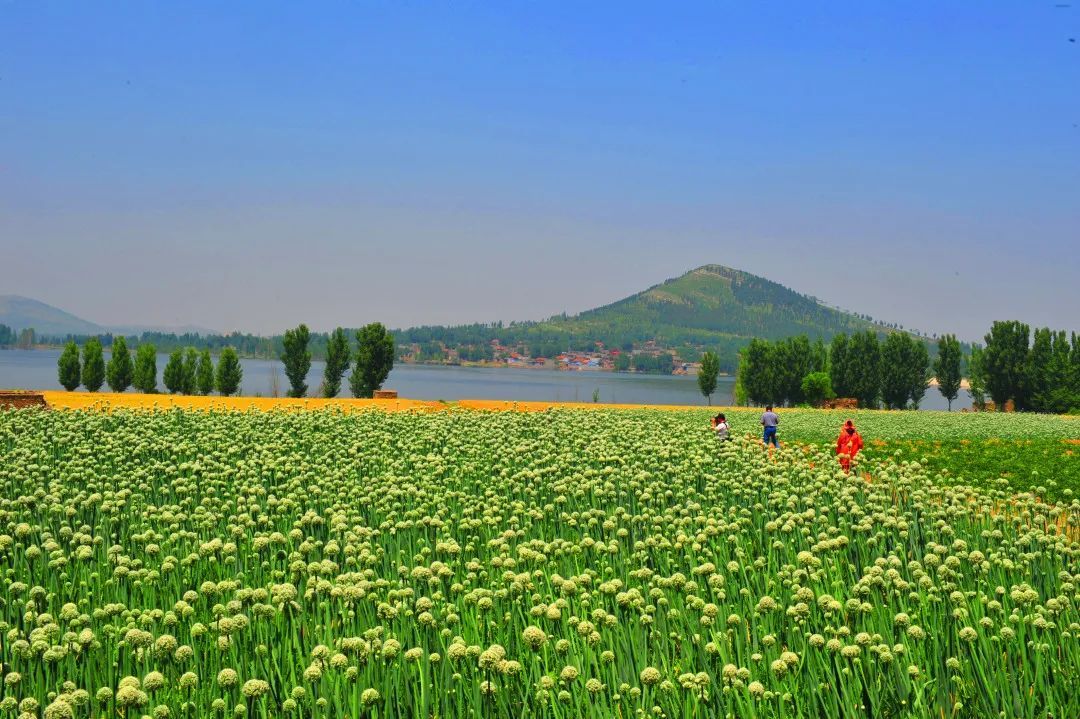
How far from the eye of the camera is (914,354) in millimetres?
99250

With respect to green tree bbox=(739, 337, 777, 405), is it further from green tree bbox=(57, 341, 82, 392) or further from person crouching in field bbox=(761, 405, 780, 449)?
person crouching in field bbox=(761, 405, 780, 449)

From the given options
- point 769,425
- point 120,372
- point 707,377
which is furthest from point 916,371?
point 120,372

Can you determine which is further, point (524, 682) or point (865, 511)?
point (865, 511)

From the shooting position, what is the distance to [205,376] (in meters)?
78.2

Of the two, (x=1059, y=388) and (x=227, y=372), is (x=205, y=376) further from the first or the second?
(x=1059, y=388)

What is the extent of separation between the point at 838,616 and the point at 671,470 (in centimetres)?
844

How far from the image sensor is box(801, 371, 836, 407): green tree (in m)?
88.3

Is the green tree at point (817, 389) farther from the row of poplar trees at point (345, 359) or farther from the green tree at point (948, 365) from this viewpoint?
the row of poplar trees at point (345, 359)

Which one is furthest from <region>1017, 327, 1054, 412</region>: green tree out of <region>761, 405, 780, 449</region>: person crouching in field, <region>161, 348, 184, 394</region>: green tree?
<region>161, 348, 184, 394</region>: green tree

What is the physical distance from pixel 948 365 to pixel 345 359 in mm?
67316

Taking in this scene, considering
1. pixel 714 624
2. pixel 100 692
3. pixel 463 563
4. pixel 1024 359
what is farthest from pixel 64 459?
pixel 1024 359

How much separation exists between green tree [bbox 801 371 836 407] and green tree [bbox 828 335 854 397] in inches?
204

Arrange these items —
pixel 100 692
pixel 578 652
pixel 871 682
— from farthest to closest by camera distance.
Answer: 1. pixel 578 652
2. pixel 871 682
3. pixel 100 692

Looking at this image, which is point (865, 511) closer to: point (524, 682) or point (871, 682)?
point (871, 682)
